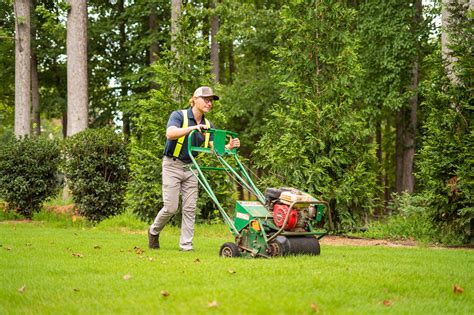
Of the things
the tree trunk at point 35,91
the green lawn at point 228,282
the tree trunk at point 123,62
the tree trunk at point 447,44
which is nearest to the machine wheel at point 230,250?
the green lawn at point 228,282

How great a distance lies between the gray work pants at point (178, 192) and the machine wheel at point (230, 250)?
2.84 ft

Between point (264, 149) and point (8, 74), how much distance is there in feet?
63.7

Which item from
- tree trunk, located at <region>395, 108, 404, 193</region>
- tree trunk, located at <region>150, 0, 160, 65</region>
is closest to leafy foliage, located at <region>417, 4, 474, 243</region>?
tree trunk, located at <region>395, 108, 404, 193</region>

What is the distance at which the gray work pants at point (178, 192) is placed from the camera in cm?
891

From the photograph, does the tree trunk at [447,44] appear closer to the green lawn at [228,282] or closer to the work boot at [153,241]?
the green lawn at [228,282]

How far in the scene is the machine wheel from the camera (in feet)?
26.3

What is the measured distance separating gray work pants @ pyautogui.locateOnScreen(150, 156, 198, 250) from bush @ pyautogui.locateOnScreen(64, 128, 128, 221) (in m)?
6.10

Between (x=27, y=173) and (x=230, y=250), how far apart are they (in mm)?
9732

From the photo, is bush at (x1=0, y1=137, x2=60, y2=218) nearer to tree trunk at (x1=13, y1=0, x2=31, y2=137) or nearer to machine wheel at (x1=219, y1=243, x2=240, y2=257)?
tree trunk at (x1=13, y1=0, x2=31, y2=137)

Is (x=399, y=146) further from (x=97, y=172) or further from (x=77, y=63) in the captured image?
(x=97, y=172)

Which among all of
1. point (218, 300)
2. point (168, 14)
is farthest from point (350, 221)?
point (168, 14)

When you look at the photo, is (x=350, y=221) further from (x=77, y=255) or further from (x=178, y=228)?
(x=77, y=255)

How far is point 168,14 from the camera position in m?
28.3

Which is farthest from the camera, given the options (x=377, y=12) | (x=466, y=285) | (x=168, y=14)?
(x=168, y=14)
